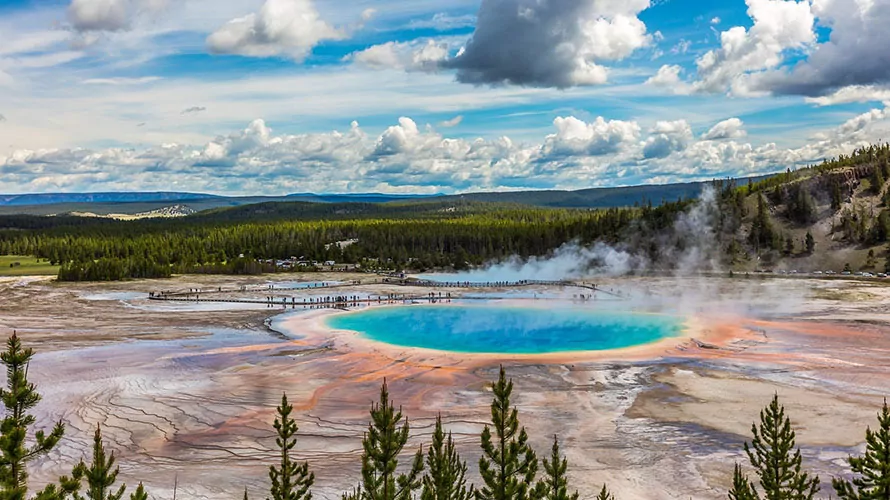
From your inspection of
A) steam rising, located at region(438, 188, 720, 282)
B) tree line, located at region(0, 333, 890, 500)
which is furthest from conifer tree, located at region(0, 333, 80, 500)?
steam rising, located at region(438, 188, 720, 282)

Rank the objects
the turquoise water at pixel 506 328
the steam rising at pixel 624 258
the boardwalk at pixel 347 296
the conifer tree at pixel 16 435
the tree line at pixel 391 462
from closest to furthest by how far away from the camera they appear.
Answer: the conifer tree at pixel 16 435 → the tree line at pixel 391 462 → the turquoise water at pixel 506 328 → the boardwalk at pixel 347 296 → the steam rising at pixel 624 258

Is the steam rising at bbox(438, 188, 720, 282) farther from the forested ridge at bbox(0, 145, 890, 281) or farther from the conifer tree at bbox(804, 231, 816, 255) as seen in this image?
the conifer tree at bbox(804, 231, 816, 255)

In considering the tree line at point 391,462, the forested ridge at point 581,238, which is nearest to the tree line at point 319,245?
the forested ridge at point 581,238

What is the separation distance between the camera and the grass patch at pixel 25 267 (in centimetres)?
9400

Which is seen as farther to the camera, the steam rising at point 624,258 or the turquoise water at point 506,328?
the steam rising at point 624,258

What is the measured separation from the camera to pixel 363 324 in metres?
52.0

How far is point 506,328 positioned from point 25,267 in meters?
84.9

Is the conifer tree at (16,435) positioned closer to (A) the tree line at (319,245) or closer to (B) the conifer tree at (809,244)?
(A) the tree line at (319,245)

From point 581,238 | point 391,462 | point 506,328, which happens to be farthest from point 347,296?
point 391,462

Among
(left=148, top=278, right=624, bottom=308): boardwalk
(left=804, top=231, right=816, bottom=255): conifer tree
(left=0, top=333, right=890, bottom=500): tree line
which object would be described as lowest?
(left=148, top=278, right=624, bottom=308): boardwalk

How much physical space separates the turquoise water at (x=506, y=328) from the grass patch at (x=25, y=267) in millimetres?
61274

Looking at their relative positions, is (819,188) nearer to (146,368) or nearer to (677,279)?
(677,279)

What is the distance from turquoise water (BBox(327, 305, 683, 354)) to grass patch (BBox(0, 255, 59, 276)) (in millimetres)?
61274

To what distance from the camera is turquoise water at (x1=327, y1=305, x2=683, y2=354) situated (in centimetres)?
4291
